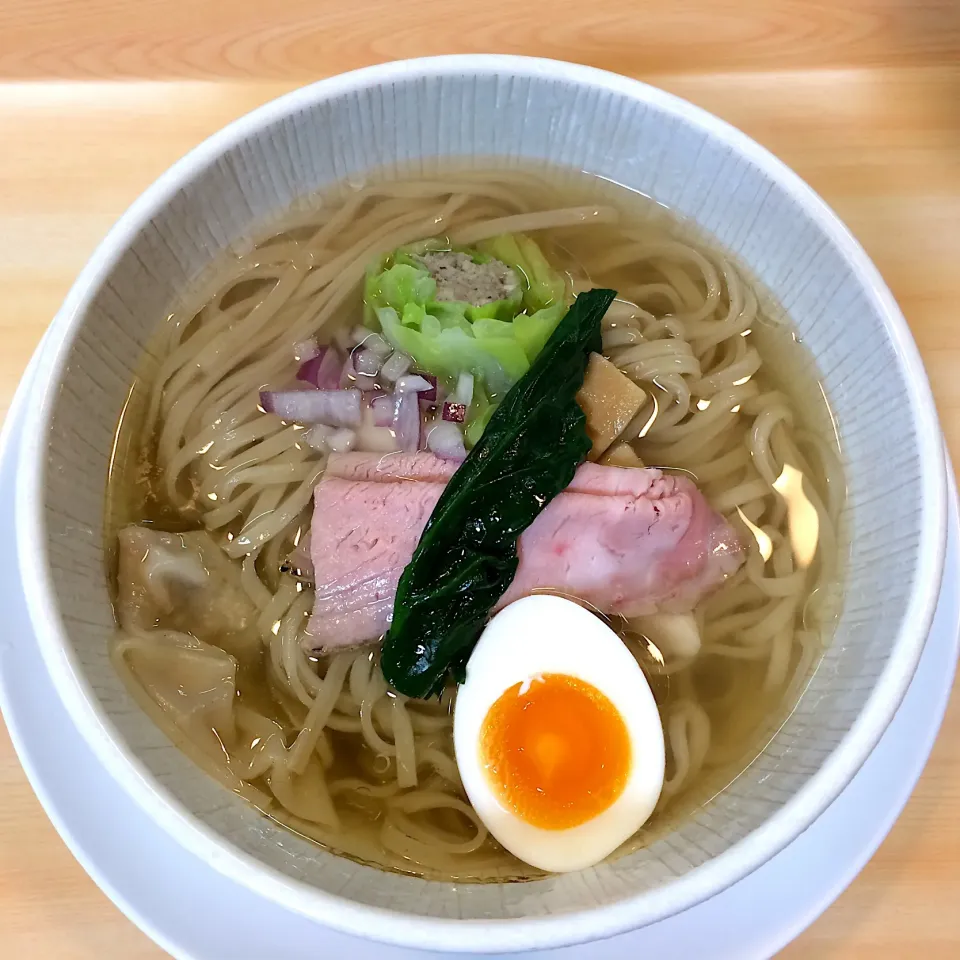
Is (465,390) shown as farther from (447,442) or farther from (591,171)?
(591,171)

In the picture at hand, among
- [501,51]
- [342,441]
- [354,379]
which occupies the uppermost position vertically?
[501,51]

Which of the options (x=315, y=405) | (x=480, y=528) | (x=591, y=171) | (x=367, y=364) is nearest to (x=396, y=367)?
(x=367, y=364)

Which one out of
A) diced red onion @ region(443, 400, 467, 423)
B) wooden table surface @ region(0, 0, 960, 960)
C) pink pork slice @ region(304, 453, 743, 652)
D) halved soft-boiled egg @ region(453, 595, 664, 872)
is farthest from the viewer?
wooden table surface @ region(0, 0, 960, 960)

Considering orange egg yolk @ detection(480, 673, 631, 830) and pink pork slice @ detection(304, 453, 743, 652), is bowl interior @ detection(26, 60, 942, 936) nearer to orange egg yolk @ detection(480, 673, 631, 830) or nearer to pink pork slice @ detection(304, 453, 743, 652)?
orange egg yolk @ detection(480, 673, 631, 830)

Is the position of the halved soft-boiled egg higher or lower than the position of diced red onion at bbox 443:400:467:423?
lower

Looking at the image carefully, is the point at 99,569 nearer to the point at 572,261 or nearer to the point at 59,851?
the point at 59,851

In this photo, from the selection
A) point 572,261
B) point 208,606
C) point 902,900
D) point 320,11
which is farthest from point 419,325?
point 902,900

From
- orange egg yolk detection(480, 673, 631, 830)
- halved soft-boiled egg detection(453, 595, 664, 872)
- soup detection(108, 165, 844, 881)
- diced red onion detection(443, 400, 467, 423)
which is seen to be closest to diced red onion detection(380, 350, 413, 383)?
soup detection(108, 165, 844, 881)
